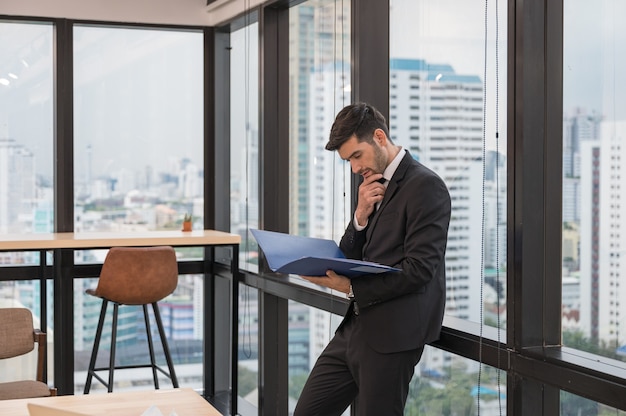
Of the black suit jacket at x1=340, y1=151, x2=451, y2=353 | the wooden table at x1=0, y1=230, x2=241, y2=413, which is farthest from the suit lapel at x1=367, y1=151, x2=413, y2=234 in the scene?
the wooden table at x1=0, y1=230, x2=241, y2=413

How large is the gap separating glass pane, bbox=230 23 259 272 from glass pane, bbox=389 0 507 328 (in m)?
1.86

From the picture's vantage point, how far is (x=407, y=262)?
271 centimetres

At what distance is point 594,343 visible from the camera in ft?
8.37

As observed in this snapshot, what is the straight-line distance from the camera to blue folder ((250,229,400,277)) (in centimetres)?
262

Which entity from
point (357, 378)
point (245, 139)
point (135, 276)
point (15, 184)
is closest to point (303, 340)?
point (135, 276)

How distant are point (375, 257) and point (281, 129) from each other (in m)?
2.23

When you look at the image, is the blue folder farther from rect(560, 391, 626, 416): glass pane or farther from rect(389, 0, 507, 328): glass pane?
rect(560, 391, 626, 416): glass pane

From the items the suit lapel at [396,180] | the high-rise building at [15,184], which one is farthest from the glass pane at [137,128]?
the suit lapel at [396,180]

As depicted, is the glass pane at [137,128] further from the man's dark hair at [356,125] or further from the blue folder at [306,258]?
the man's dark hair at [356,125]

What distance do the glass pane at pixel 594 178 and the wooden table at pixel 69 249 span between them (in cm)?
267

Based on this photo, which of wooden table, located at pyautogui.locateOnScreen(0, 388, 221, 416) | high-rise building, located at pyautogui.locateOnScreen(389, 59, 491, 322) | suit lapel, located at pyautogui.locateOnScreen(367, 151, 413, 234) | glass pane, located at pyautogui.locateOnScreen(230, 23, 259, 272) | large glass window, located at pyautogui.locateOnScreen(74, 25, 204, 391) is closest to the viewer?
wooden table, located at pyautogui.locateOnScreen(0, 388, 221, 416)

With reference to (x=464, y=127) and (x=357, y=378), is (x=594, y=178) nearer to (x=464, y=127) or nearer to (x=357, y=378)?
(x=464, y=127)

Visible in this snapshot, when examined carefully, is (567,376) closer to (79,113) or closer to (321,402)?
(321,402)

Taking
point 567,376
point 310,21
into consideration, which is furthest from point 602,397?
point 310,21
